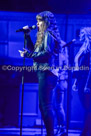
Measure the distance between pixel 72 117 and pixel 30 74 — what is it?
27.5 inches

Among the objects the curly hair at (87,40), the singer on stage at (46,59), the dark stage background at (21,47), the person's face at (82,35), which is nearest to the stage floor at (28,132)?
the dark stage background at (21,47)

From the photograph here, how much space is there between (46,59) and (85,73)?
65 cm

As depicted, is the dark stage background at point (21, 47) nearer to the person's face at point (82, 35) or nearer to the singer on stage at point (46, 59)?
the person's face at point (82, 35)

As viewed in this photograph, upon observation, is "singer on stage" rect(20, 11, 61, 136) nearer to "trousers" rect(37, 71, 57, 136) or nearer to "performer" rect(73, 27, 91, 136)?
"trousers" rect(37, 71, 57, 136)

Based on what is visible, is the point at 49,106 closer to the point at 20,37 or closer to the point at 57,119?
the point at 57,119

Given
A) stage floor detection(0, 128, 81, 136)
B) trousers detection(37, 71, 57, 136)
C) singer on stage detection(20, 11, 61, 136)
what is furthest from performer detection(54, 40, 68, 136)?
trousers detection(37, 71, 57, 136)

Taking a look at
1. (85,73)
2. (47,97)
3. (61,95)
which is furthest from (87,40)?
(47,97)

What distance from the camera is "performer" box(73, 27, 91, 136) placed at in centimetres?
253

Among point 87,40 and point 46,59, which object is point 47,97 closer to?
point 46,59

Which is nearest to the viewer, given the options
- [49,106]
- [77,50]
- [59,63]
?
[49,106]

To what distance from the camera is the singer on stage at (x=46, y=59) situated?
6.71 ft

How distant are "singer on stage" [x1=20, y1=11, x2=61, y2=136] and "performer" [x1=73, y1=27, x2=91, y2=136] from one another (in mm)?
444

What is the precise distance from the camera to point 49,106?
2051 millimetres

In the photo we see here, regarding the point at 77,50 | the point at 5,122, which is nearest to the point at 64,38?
the point at 77,50
